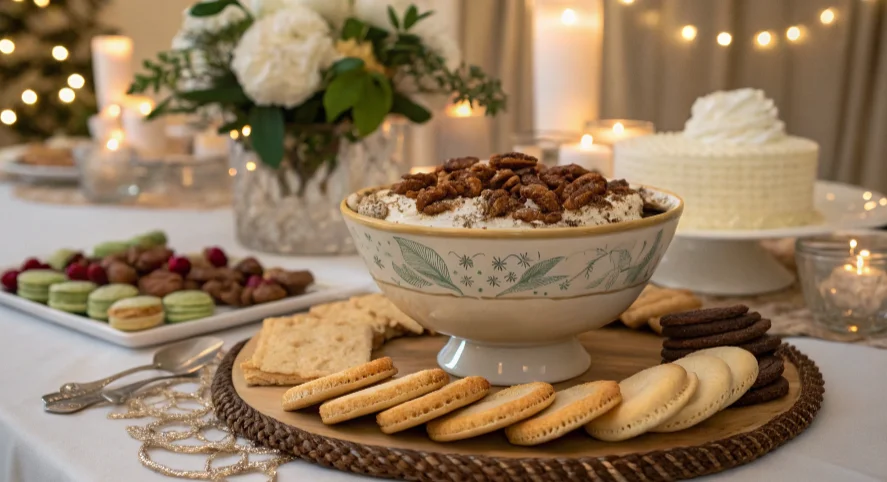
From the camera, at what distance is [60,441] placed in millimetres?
758

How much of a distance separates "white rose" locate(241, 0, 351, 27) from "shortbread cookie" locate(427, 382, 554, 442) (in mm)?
1001

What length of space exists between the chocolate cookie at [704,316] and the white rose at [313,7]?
3.06 feet

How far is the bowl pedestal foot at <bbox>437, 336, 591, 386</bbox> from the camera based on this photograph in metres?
0.84

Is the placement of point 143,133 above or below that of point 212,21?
below

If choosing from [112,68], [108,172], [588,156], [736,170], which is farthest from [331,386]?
[112,68]

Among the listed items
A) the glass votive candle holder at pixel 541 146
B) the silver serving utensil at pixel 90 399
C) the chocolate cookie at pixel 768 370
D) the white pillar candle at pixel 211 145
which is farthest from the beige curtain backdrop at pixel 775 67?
the silver serving utensil at pixel 90 399

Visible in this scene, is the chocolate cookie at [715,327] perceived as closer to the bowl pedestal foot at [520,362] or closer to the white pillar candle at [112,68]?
the bowl pedestal foot at [520,362]

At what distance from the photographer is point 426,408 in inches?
27.4

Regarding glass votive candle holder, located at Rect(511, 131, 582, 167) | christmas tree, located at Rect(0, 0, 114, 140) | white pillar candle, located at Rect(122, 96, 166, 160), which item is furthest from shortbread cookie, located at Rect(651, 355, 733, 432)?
christmas tree, located at Rect(0, 0, 114, 140)

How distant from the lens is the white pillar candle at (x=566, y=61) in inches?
107

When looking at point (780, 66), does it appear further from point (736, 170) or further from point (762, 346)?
point (762, 346)

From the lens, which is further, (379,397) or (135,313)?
(135,313)

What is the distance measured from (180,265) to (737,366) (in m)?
0.82

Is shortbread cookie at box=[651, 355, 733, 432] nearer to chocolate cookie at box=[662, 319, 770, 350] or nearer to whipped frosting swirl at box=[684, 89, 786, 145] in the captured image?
chocolate cookie at box=[662, 319, 770, 350]
